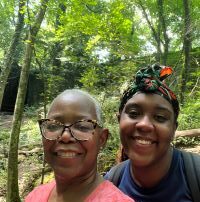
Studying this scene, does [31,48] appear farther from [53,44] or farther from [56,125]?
[53,44]

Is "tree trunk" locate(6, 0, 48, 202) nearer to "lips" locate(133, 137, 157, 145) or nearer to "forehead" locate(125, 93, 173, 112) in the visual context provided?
"forehead" locate(125, 93, 173, 112)

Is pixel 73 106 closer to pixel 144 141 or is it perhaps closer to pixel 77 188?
pixel 77 188

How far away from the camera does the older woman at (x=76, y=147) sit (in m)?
1.55

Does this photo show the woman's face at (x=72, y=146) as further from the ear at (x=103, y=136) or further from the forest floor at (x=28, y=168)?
the forest floor at (x=28, y=168)

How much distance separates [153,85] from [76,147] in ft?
2.47

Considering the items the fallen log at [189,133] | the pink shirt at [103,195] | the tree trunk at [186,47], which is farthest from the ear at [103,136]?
the tree trunk at [186,47]

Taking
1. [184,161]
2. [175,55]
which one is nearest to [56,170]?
[184,161]

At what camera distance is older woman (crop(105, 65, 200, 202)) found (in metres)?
1.95

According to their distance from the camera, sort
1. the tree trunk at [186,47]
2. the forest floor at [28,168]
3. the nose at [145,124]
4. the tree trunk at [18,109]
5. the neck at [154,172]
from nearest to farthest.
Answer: the nose at [145,124]
the neck at [154,172]
the tree trunk at [18,109]
the forest floor at [28,168]
the tree trunk at [186,47]

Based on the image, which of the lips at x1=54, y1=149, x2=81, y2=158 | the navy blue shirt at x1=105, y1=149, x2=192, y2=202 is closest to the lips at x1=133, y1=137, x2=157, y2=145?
the navy blue shirt at x1=105, y1=149, x2=192, y2=202

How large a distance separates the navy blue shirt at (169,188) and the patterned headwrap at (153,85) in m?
0.36

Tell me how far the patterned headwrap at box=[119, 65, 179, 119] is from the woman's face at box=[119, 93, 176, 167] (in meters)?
0.04

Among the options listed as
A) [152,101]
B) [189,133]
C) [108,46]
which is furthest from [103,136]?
[108,46]

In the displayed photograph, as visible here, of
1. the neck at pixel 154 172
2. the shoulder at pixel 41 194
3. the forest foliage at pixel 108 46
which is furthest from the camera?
the forest foliage at pixel 108 46
